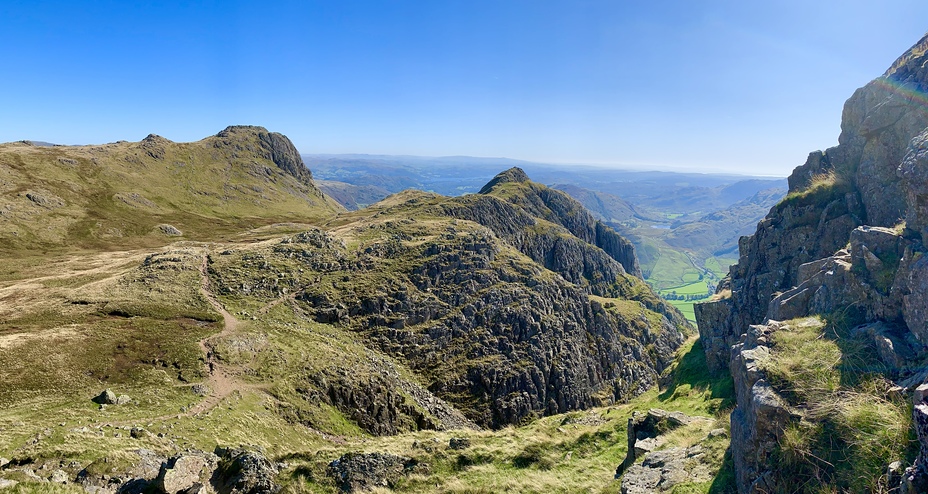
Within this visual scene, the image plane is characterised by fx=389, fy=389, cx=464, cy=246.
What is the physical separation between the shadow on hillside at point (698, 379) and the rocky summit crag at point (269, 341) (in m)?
8.92

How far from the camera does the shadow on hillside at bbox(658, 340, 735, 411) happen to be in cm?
2606

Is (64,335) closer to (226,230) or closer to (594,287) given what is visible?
(226,230)

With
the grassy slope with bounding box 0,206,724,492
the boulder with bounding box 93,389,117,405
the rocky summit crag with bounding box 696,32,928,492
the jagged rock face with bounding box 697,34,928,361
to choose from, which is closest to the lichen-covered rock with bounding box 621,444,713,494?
the rocky summit crag with bounding box 696,32,928,492

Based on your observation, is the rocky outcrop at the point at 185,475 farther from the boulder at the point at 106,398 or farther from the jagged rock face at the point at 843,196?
the jagged rock face at the point at 843,196

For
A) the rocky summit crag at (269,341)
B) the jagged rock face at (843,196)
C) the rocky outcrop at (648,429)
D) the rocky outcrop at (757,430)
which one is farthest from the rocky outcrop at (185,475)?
the jagged rock face at (843,196)

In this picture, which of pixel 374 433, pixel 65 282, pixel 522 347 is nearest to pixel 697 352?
pixel 374 433

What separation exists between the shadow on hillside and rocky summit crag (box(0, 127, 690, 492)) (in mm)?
8922

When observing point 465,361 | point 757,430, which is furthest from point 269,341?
point 757,430

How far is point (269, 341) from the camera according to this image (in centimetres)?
5466

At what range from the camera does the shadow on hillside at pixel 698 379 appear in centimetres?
2606

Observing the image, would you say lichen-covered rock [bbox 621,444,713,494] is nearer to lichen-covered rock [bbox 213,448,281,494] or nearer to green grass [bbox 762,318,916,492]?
green grass [bbox 762,318,916,492]

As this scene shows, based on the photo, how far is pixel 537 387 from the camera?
8325cm

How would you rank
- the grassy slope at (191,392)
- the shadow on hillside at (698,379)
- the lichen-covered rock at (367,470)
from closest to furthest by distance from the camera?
the lichen-covered rock at (367,470), the grassy slope at (191,392), the shadow on hillside at (698,379)

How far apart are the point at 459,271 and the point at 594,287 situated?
91.2 metres
